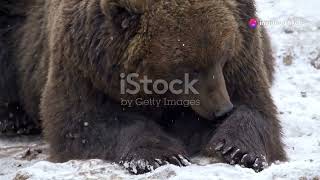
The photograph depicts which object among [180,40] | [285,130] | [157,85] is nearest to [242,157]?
[157,85]

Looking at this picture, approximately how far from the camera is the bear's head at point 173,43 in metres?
4.97

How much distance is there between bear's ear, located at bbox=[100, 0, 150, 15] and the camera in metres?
5.00

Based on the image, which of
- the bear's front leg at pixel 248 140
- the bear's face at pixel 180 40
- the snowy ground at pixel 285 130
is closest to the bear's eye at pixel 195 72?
the bear's face at pixel 180 40

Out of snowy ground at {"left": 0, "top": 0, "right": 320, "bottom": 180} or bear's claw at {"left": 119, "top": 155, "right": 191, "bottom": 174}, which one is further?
bear's claw at {"left": 119, "top": 155, "right": 191, "bottom": 174}

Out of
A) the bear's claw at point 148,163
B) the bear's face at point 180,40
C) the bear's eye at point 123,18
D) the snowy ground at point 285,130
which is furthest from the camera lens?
the bear's eye at point 123,18

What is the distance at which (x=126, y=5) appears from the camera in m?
5.07

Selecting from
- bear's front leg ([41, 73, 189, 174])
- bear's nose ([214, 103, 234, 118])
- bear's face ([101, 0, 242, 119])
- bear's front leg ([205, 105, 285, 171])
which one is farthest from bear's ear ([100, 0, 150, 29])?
bear's front leg ([205, 105, 285, 171])

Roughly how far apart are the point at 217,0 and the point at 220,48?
0.38 m

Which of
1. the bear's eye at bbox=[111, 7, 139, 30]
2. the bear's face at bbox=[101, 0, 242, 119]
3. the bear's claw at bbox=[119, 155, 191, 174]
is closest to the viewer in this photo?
the bear's claw at bbox=[119, 155, 191, 174]

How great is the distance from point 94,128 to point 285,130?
2546 millimetres

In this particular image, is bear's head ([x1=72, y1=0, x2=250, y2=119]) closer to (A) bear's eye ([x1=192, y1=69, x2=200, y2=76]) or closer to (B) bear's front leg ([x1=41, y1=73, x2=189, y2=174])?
(A) bear's eye ([x1=192, y1=69, x2=200, y2=76])

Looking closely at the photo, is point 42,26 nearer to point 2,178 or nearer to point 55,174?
point 2,178

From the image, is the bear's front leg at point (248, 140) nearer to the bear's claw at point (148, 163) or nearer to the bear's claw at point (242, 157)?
the bear's claw at point (242, 157)

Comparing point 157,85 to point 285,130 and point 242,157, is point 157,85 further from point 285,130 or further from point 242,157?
point 285,130
